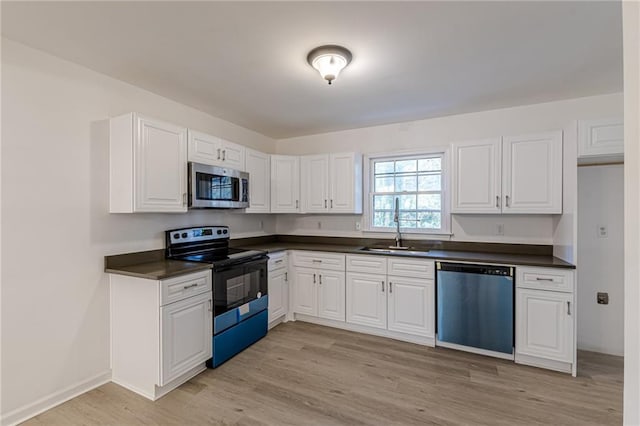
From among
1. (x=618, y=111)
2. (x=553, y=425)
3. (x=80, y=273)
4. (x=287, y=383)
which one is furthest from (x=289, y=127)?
(x=553, y=425)

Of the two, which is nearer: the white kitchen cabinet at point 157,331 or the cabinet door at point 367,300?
the white kitchen cabinet at point 157,331

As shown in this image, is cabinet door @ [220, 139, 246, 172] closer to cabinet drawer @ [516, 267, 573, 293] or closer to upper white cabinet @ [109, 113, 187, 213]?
upper white cabinet @ [109, 113, 187, 213]

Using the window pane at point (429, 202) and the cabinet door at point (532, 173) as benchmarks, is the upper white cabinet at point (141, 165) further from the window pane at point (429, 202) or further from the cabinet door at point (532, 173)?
the cabinet door at point (532, 173)

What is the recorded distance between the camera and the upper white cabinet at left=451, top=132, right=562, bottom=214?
279 centimetres

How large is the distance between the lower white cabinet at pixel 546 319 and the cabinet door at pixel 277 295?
8.13ft

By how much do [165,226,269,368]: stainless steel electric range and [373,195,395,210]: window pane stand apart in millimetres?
1661

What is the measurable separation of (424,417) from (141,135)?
298 cm

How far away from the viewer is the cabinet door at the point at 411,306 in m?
3.05

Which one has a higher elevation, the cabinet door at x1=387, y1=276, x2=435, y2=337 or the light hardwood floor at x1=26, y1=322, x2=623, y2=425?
the cabinet door at x1=387, y1=276, x2=435, y2=337

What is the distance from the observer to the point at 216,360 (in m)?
2.63

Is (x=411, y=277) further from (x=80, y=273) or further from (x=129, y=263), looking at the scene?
(x=80, y=273)

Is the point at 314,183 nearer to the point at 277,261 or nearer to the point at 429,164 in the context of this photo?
the point at 277,261

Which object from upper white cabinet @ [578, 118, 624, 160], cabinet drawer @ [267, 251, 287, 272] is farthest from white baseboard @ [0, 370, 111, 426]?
upper white cabinet @ [578, 118, 624, 160]

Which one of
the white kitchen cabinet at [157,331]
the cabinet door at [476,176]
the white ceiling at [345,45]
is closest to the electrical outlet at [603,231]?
the cabinet door at [476,176]
